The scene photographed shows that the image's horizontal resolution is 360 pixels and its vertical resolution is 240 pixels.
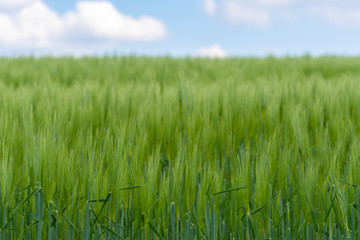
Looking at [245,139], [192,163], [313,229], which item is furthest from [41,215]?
[245,139]

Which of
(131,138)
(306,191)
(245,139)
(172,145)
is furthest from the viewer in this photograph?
(245,139)

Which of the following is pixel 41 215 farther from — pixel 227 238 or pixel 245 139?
pixel 245 139

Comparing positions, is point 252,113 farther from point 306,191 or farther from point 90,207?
point 90,207

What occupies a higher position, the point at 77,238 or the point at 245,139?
the point at 245,139

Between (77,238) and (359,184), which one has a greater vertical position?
(359,184)

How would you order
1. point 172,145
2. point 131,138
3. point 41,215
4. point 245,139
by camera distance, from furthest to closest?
point 245,139, point 172,145, point 131,138, point 41,215

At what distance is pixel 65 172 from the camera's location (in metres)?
0.91

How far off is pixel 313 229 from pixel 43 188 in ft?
2.25

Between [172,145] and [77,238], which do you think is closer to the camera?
[77,238]

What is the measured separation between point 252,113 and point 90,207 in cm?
84

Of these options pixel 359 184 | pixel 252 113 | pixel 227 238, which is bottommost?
pixel 227 238

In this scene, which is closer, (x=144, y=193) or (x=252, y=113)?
(x=144, y=193)

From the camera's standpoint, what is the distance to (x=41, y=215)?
0.81 metres

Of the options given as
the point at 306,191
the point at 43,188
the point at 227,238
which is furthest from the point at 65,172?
the point at 306,191
